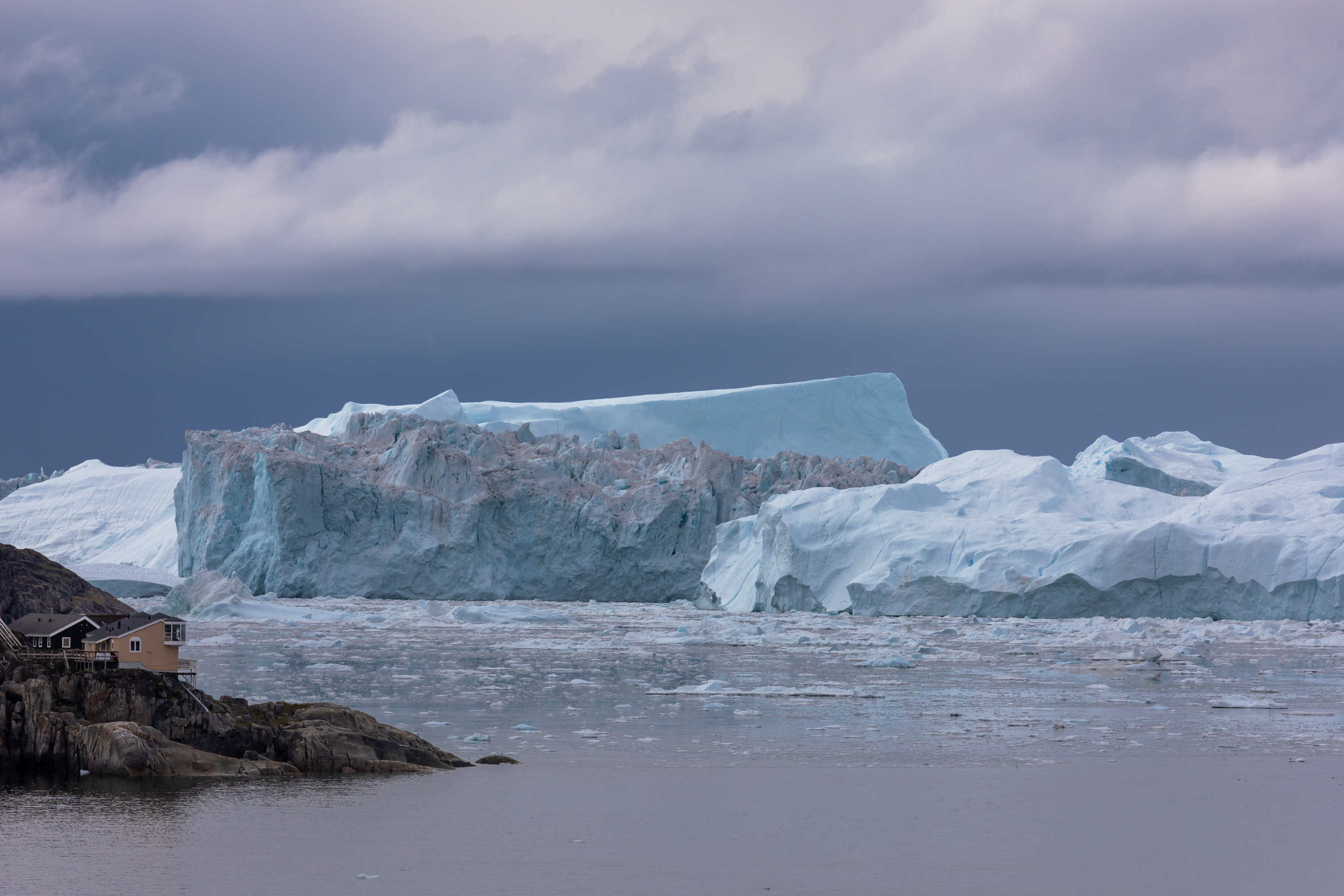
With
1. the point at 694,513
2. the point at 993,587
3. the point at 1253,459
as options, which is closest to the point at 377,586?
the point at 694,513

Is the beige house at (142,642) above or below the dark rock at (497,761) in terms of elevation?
above

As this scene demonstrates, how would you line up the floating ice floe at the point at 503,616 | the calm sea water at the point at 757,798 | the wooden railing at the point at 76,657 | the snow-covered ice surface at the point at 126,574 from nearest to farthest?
the calm sea water at the point at 757,798
the wooden railing at the point at 76,657
the floating ice floe at the point at 503,616
the snow-covered ice surface at the point at 126,574

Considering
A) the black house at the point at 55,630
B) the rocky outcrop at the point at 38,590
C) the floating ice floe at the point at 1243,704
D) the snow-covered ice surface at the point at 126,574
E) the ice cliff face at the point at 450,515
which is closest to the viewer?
the black house at the point at 55,630

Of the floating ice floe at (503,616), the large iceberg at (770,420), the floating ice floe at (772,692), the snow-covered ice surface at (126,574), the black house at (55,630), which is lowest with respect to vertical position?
the floating ice floe at (772,692)

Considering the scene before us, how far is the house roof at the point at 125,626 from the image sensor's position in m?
9.92

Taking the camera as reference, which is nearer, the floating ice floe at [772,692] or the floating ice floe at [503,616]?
the floating ice floe at [772,692]

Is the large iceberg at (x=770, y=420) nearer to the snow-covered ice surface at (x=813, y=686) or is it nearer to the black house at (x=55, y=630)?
the snow-covered ice surface at (x=813, y=686)

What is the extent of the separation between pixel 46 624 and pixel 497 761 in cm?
348

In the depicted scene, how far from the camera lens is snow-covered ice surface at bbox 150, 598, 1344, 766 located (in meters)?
10.9

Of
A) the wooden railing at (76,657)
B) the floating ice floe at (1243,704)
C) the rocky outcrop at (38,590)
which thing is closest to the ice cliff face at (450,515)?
the rocky outcrop at (38,590)

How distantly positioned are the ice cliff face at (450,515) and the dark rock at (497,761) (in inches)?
1063

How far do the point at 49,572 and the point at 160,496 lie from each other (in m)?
48.1

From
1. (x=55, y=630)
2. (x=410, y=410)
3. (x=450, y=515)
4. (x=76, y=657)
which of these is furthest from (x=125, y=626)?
(x=410, y=410)

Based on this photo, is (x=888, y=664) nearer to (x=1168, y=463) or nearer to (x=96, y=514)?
(x=1168, y=463)
